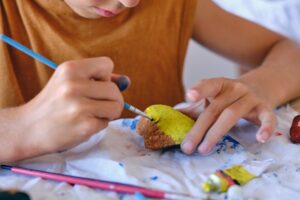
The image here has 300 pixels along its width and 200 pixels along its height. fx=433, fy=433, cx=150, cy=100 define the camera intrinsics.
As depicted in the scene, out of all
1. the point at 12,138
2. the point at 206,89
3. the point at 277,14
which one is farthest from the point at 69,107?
the point at 277,14

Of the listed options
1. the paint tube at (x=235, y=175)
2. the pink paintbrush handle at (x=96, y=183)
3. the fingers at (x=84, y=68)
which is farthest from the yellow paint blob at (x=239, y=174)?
the fingers at (x=84, y=68)

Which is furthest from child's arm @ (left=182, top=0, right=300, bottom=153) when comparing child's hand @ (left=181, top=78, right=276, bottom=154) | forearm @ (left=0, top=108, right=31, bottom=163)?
forearm @ (left=0, top=108, right=31, bottom=163)

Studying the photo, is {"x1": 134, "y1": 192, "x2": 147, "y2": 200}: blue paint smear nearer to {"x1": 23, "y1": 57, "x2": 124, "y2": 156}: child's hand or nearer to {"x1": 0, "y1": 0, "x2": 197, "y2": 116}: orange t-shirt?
{"x1": 23, "y1": 57, "x2": 124, "y2": 156}: child's hand

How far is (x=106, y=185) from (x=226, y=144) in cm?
21

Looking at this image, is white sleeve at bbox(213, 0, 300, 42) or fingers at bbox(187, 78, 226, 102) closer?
fingers at bbox(187, 78, 226, 102)

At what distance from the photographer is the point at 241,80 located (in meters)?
0.77

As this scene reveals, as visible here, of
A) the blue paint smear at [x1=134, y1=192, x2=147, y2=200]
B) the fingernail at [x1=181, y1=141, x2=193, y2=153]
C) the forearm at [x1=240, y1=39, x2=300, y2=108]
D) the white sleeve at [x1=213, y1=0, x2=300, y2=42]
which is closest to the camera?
the blue paint smear at [x1=134, y1=192, x2=147, y2=200]

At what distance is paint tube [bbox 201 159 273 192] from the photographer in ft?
1.71

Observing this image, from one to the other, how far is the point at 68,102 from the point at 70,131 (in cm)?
4

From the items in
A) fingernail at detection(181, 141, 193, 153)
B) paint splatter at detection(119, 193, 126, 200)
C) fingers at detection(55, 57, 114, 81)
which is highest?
fingers at detection(55, 57, 114, 81)

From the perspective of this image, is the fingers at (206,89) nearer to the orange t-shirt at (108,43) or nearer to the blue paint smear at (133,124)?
the blue paint smear at (133,124)

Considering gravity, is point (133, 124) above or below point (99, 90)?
below

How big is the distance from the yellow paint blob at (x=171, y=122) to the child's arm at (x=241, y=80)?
0.04 feet

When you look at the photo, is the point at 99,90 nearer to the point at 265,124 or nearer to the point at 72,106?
the point at 72,106
